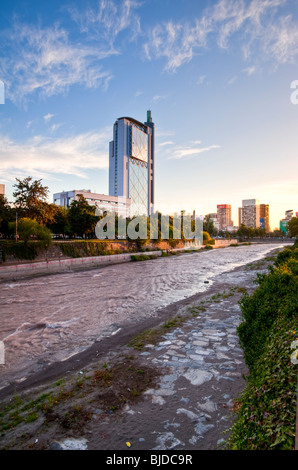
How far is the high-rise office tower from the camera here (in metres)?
141

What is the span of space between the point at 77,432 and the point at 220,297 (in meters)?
8.84

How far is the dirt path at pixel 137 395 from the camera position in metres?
3.08

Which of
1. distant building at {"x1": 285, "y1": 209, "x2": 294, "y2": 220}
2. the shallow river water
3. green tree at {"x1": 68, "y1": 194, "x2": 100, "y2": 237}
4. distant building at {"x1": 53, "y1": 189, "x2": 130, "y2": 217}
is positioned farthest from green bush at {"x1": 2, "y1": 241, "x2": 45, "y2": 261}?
distant building at {"x1": 285, "y1": 209, "x2": 294, "y2": 220}

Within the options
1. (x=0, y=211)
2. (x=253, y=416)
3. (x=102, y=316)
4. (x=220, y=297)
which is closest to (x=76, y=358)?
(x=102, y=316)

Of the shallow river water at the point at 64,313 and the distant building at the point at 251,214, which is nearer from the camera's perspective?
the shallow river water at the point at 64,313

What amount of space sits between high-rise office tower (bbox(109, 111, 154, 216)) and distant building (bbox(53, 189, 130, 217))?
12.5 metres

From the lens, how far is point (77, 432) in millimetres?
3195

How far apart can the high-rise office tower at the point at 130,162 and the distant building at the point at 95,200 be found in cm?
1252

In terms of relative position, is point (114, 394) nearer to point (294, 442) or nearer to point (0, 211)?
point (294, 442)

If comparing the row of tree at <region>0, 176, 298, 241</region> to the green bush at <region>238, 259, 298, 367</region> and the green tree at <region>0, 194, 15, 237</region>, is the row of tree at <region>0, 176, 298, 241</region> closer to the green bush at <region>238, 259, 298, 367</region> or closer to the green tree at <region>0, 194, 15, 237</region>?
the green tree at <region>0, 194, 15, 237</region>

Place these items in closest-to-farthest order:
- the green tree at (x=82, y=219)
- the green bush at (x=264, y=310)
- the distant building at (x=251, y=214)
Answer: the green bush at (x=264, y=310)
the green tree at (x=82, y=219)
the distant building at (x=251, y=214)

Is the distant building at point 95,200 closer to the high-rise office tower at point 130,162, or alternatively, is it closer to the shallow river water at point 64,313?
the high-rise office tower at point 130,162

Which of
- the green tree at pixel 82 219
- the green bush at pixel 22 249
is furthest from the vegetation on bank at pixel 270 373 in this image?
the green tree at pixel 82 219

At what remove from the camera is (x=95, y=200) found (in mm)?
102688
